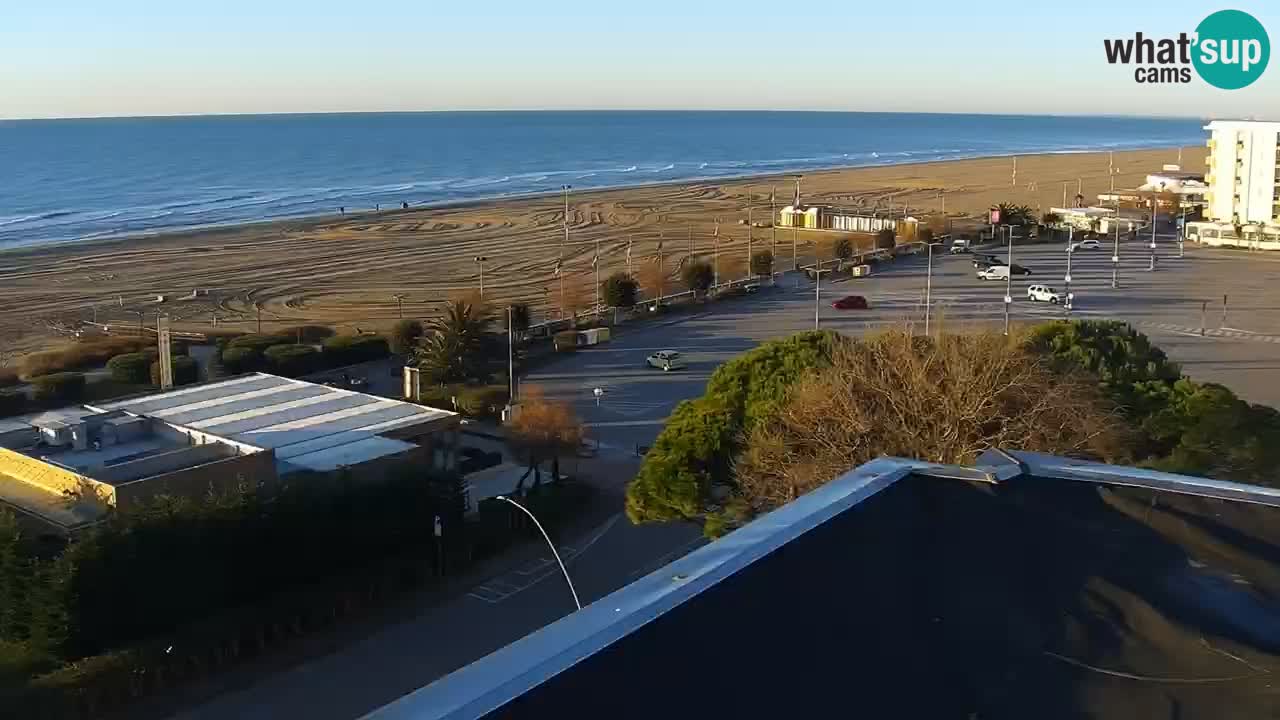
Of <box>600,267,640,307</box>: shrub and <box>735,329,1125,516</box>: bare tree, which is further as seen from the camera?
<box>600,267,640,307</box>: shrub

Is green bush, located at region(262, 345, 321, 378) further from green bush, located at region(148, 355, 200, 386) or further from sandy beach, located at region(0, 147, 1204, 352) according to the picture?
sandy beach, located at region(0, 147, 1204, 352)

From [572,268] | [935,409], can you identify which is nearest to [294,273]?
[572,268]

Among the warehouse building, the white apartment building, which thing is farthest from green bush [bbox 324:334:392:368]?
the white apartment building

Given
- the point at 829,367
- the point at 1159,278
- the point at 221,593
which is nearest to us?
the point at 221,593

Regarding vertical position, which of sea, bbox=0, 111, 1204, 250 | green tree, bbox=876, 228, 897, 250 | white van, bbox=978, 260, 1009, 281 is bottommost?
white van, bbox=978, 260, 1009, 281

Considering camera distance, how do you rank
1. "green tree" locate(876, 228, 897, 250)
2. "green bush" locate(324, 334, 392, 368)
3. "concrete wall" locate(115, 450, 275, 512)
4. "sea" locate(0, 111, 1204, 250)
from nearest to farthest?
"concrete wall" locate(115, 450, 275, 512) < "green bush" locate(324, 334, 392, 368) < "green tree" locate(876, 228, 897, 250) < "sea" locate(0, 111, 1204, 250)

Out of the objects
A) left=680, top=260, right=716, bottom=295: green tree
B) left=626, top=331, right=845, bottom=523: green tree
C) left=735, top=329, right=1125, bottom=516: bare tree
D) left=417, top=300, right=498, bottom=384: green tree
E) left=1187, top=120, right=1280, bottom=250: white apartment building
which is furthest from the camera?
left=1187, top=120, right=1280, bottom=250: white apartment building

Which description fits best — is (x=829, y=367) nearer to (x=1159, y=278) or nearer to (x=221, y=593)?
(x=221, y=593)
